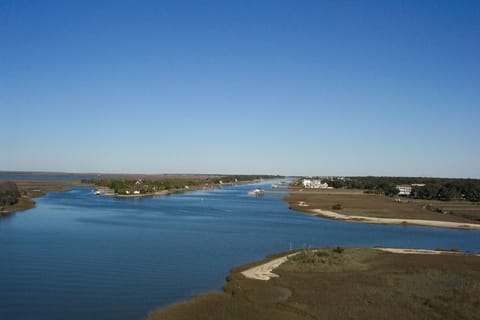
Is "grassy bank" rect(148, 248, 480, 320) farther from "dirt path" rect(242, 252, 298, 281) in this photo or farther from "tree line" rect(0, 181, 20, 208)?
"tree line" rect(0, 181, 20, 208)

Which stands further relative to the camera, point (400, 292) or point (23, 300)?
point (400, 292)

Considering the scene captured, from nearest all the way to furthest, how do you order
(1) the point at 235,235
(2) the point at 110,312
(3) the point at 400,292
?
(2) the point at 110,312, (3) the point at 400,292, (1) the point at 235,235

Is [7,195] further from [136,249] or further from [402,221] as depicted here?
[402,221]

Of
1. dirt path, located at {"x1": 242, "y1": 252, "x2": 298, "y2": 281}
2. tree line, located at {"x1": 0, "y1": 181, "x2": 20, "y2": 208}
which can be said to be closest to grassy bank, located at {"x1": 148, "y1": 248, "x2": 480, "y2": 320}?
dirt path, located at {"x1": 242, "y1": 252, "x2": 298, "y2": 281}

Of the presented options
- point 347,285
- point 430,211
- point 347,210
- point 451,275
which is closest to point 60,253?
point 347,285

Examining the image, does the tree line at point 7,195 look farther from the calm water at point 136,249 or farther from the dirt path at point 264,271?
the dirt path at point 264,271

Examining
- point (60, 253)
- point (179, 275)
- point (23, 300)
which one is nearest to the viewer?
point (23, 300)

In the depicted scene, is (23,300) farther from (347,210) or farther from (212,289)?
(347,210)
